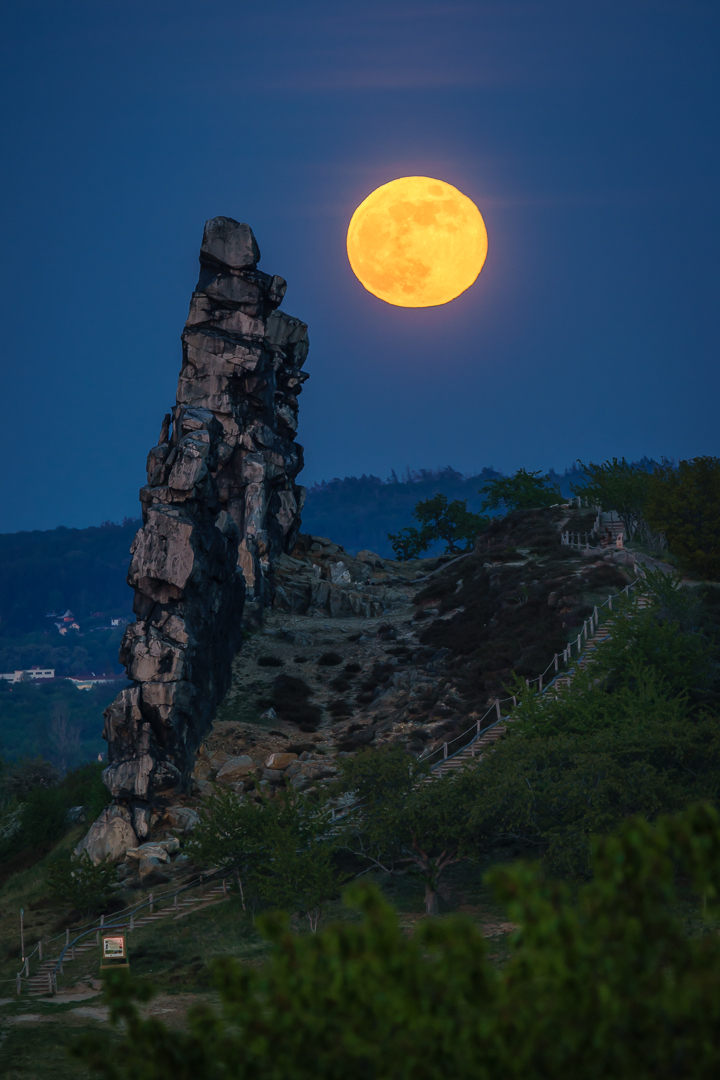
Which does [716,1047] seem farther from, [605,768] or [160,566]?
[160,566]

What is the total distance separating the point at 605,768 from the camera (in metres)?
31.8

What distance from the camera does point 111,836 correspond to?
48750 millimetres

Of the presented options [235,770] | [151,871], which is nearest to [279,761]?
[235,770]

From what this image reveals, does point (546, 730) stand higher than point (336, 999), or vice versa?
point (546, 730)

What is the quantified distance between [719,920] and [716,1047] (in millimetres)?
21906

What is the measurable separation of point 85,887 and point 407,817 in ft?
54.1

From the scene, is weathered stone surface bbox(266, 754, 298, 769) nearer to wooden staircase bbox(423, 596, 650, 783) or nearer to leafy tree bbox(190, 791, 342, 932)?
wooden staircase bbox(423, 596, 650, 783)

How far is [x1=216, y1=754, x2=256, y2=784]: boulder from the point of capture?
54.3 m

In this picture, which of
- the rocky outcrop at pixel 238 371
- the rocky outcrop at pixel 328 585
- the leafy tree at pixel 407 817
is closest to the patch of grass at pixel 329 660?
the rocky outcrop at pixel 328 585

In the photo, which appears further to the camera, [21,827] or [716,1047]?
[21,827]

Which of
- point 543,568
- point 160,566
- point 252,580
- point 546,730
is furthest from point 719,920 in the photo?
point 252,580

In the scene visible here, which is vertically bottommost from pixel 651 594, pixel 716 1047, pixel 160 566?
pixel 716 1047

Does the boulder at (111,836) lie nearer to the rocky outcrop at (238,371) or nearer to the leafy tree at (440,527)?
the rocky outcrop at (238,371)

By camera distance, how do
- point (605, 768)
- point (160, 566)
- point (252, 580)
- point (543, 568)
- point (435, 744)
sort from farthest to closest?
point (252, 580) → point (543, 568) → point (160, 566) → point (435, 744) → point (605, 768)
